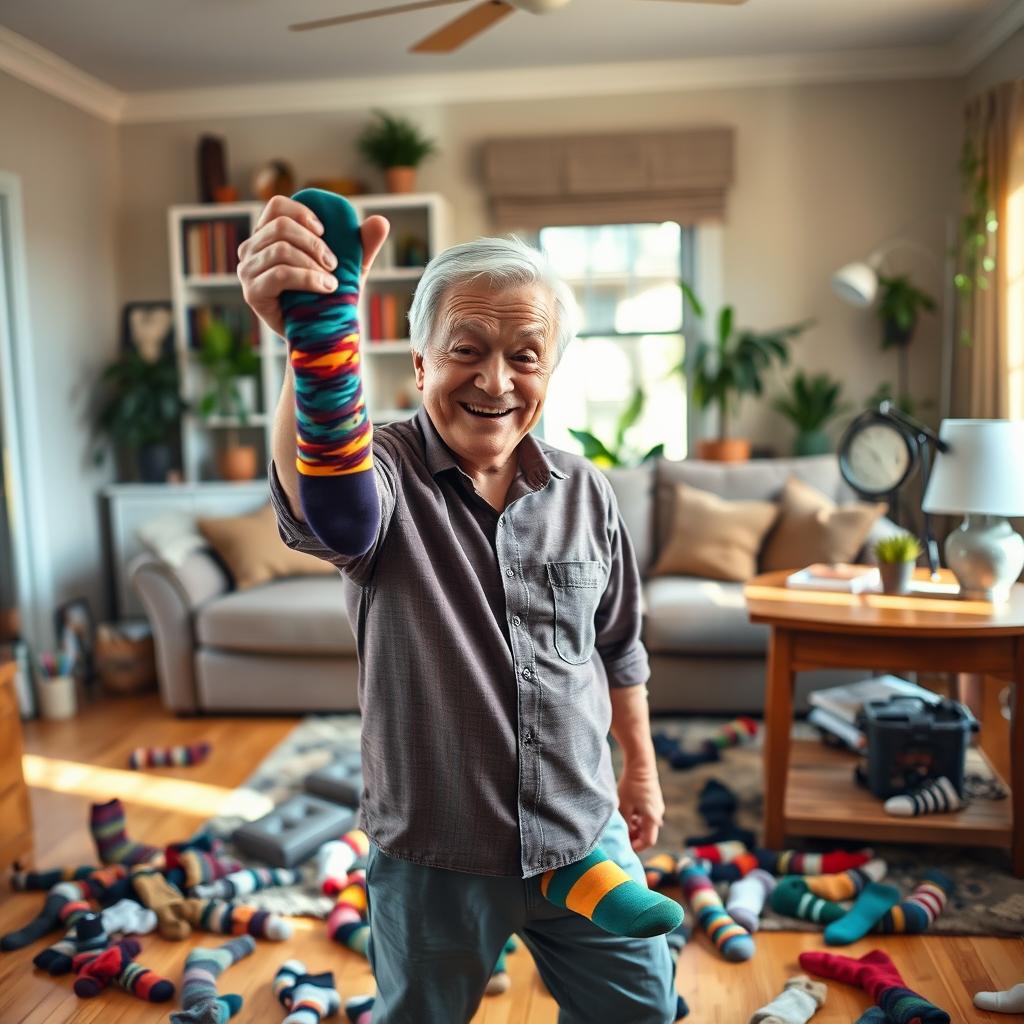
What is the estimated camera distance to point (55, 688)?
3861 mm

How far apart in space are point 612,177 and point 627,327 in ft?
2.33

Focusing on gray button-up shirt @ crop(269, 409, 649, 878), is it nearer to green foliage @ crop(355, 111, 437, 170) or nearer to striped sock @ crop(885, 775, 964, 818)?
striped sock @ crop(885, 775, 964, 818)

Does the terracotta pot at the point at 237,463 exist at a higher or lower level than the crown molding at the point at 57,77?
lower

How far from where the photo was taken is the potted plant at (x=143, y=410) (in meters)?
4.61

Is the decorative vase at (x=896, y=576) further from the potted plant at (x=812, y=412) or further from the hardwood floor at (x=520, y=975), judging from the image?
the potted plant at (x=812, y=412)

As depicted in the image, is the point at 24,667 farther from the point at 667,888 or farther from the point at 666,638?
the point at 667,888

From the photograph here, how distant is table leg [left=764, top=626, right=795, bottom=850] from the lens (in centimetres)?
245

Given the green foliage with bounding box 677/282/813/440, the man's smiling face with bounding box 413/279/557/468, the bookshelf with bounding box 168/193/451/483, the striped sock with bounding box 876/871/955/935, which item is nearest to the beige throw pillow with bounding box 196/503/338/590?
the bookshelf with bounding box 168/193/451/483

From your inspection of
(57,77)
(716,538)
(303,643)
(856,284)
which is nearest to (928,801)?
(716,538)

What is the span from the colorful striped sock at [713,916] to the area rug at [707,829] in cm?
8

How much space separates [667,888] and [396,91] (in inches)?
154

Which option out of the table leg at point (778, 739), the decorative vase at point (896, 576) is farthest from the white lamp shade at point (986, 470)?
the table leg at point (778, 739)

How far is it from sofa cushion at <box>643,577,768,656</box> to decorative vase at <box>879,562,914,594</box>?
682 millimetres

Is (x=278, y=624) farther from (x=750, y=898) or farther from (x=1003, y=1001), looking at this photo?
(x=1003, y=1001)
